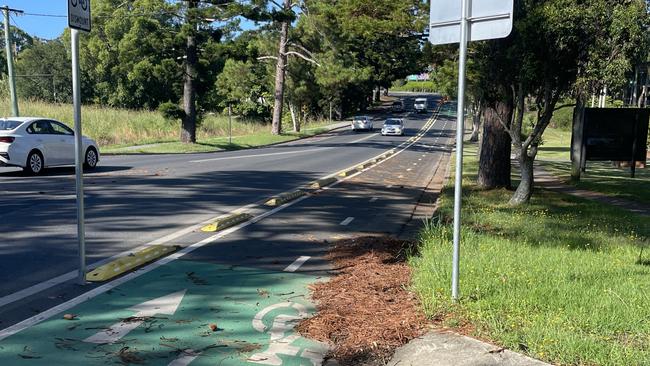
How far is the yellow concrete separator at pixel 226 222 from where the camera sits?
338 inches

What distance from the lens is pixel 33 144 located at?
14312mm

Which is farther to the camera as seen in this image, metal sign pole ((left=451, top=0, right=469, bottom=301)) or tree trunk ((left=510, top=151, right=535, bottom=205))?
tree trunk ((left=510, top=151, right=535, bottom=205))

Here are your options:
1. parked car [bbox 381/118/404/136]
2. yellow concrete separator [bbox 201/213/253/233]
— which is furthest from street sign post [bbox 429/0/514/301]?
parked car [bbox 381/118/404/136]

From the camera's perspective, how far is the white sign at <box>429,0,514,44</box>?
4719mm

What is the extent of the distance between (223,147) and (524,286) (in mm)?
27907

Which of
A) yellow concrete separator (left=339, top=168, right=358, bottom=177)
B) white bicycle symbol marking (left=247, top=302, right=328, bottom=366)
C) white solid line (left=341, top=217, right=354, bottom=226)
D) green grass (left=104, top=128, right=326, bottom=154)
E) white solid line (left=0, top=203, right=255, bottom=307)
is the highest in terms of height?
green grass (left=104, top=128, right=326, bottom=154)

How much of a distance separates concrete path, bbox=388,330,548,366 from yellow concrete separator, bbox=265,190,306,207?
724 cm

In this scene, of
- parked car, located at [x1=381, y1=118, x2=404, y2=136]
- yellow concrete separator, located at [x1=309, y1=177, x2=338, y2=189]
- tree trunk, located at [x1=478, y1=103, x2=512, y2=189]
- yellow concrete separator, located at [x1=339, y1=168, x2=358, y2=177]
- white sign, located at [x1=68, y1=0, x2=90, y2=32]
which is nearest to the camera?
white sign, located at [x1=68, y1=0, x2=90, y2=32]

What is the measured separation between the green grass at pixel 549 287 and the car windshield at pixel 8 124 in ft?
37.6

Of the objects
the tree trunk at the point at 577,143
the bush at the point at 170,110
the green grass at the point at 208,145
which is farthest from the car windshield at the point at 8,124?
the tree trunk at the point at 577,143

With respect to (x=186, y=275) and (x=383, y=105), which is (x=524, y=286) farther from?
(x=383, y=105)

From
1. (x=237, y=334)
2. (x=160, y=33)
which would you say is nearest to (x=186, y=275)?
(x=237, y=334)

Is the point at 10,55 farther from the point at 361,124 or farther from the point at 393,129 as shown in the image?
the point at 361,124

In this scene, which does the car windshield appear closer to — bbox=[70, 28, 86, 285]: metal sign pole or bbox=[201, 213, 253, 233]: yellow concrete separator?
bbox=[201, 213, 253, 233]: yellow concrete separator
